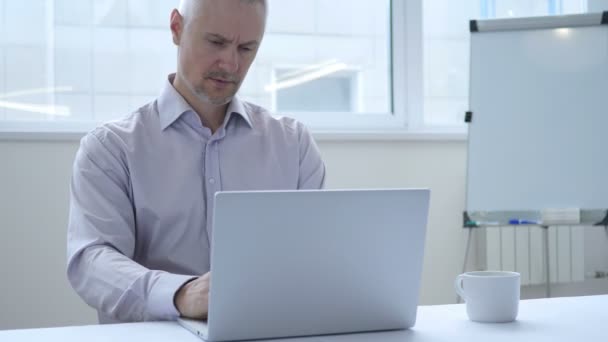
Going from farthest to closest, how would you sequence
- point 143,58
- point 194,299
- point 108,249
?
point 143,58, point 108,249, point 194,299

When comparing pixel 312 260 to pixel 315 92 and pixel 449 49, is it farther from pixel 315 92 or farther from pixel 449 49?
pixel 449 49

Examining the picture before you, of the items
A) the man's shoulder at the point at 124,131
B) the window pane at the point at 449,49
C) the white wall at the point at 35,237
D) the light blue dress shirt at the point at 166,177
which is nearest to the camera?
the light blue dress shirt at the point at 166,177

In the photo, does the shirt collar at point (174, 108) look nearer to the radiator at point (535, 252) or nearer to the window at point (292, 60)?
the window at point (292, 60)

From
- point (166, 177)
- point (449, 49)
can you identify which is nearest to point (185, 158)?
point (166, 177)

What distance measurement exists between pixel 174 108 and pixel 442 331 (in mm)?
878

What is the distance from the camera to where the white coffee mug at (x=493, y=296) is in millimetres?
1193

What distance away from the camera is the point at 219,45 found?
5.61ft

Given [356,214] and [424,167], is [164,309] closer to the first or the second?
[356,214]

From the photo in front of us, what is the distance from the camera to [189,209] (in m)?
1.69

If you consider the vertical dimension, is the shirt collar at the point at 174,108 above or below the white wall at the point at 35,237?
above

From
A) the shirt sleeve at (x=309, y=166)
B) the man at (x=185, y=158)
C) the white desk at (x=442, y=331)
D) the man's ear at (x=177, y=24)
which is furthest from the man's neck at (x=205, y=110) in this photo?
the white desk at (x=442, y=331)

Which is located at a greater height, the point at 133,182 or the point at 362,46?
the point at 362,46

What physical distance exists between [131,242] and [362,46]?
1833 millimetres

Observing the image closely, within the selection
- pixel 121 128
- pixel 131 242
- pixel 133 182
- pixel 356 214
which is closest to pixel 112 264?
pixel 131 242
